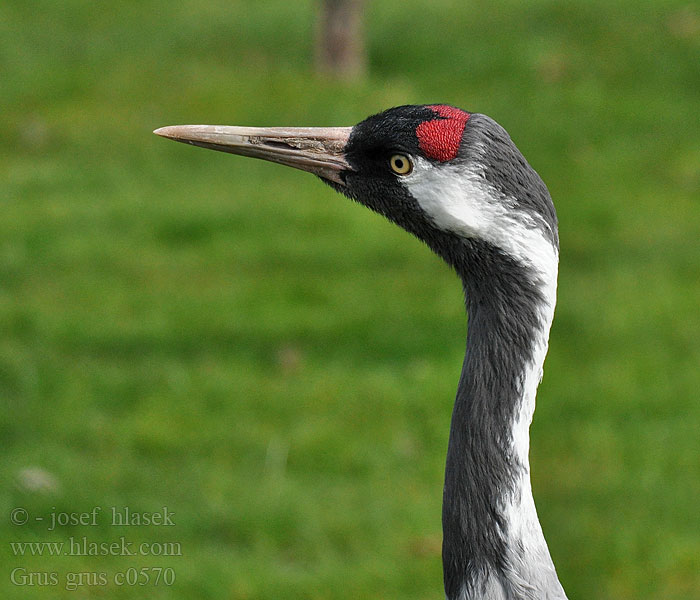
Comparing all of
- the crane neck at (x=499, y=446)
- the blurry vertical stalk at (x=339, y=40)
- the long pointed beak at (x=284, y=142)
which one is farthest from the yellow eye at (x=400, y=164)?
the blurry vertical stalk at (x=339, y=40)

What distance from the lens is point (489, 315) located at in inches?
118

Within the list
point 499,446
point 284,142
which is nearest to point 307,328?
point 284,142

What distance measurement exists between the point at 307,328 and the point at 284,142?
431cm

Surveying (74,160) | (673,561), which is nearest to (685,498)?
(673,561)

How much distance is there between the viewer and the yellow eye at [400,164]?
304 centimetres

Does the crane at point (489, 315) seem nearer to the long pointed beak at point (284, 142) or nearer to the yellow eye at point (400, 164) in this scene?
the yellow eye at point (400, 164)

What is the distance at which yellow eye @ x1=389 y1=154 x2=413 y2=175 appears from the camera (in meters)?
3.04

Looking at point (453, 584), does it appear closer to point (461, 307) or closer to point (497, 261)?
point (497, 261)

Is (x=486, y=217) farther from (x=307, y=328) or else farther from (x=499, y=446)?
(x=307, y=328)

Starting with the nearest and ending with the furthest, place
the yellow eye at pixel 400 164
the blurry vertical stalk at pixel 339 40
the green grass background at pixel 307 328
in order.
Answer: the yellow eye at pixel 400 164 < the green grass background at pixel 307 328 < the blurry vertical stalk at pixel 339 40

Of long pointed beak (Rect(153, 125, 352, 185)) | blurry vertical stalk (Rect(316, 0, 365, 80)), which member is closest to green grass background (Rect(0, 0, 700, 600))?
blurry vertical stalk (Rect(316, 0, 365, 80))

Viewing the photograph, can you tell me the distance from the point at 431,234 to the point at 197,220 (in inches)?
236

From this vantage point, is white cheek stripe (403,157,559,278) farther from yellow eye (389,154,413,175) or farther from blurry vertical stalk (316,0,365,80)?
blurry vertical stalk (316,0,365,80)

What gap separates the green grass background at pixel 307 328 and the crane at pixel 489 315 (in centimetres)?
232
